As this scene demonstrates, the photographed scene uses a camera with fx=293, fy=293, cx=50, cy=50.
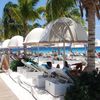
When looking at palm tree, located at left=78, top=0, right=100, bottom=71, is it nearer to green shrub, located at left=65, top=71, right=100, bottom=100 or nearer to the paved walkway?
green shrub, located at left=65, top=71, right=100, bottom=100

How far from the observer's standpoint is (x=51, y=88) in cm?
1051

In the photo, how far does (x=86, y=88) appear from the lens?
792 centimetres

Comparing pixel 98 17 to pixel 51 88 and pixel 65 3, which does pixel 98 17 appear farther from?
pixel 51 88

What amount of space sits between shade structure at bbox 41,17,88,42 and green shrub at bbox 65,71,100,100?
4053 mm

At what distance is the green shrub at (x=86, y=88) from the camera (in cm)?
784

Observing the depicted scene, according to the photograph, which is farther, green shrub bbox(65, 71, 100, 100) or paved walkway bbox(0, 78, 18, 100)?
paved walkway bbox(0, 78, 18, 100)

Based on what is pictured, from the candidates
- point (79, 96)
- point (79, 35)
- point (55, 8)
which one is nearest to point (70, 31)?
point (79, 35)

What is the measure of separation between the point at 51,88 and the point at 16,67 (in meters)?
9.79

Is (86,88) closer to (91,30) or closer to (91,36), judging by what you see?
(91,36)

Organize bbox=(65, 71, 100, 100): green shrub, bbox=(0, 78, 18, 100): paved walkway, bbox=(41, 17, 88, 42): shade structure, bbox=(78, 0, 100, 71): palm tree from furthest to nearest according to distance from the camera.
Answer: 1. bbox=(41, 17, 88, 42): shade structure
2. bbox=(78, 0, 100, 71): palm tree
3. bbox=(0, 78, 18, 100): paved walkway
4. bbox=(65, 71, 100, 100): green shrub

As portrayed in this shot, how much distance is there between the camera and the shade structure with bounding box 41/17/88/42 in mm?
12586

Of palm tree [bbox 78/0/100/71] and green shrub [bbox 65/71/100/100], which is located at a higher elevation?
palm tree [bbox 78/0/100/71]

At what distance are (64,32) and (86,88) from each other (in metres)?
5.10

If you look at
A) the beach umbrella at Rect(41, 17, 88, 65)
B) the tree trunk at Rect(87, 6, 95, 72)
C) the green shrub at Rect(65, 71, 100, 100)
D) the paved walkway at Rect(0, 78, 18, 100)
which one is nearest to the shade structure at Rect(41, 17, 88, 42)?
the beach umbrella at Rect(41, 17, 88, 65)
